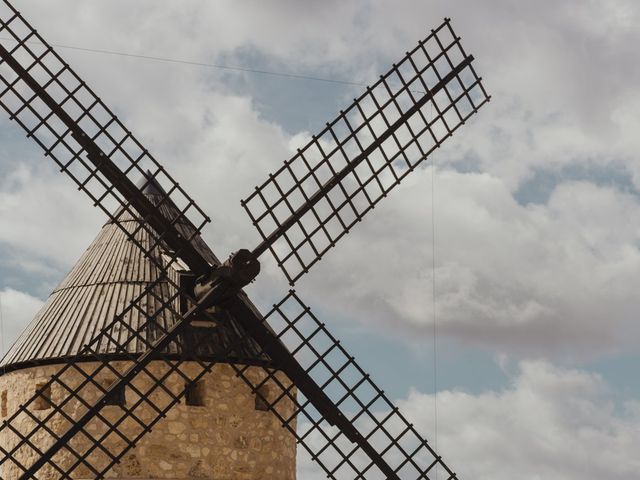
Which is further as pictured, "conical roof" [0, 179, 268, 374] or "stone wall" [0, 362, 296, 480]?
"conical roof" [0, 179, 268, 374]

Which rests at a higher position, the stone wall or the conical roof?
the conical roof

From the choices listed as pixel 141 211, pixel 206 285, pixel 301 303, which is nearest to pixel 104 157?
pixel 141 211

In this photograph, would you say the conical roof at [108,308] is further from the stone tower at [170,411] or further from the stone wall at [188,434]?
the stone wall at [188,434]

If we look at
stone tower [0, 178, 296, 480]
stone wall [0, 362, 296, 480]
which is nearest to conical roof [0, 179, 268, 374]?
stone tower [0, 178, 296, 480]

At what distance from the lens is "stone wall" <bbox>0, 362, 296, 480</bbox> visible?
39.8ft

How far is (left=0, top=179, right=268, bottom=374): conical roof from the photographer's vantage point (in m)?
12.4

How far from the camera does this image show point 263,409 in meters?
12.7

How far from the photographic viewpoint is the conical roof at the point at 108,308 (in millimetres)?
12414

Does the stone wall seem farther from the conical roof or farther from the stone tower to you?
the conical roof

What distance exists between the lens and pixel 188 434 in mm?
12258

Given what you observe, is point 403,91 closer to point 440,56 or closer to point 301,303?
point 440,56

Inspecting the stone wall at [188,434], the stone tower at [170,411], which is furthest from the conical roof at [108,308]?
the stone wall at [188,434]

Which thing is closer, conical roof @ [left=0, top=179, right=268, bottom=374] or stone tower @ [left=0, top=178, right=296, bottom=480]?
stone tower @ [left=0, top=178, right=296, bottom=480]

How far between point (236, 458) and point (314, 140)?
3.06 m
